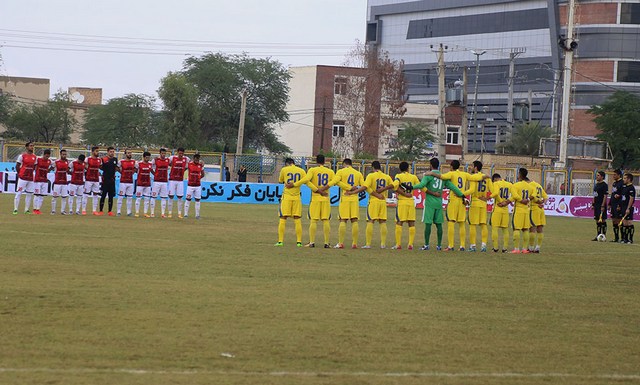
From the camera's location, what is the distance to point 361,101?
95375mm

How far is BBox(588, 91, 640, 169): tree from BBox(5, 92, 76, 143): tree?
150ft

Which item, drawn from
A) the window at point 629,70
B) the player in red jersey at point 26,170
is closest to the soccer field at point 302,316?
the player in red jersey at point 26,170

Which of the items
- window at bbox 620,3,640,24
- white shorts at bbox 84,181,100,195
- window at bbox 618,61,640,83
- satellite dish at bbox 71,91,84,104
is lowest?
white shorts at bbox 84,181,100,195

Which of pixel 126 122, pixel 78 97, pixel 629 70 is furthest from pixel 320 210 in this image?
pixel 78 97

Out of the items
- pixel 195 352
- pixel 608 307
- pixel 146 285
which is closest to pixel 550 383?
pixel 195 352

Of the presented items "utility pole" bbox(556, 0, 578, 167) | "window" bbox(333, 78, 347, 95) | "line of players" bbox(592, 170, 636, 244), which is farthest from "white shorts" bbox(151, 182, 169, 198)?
"window" bbox(333, 78, 347, 95)

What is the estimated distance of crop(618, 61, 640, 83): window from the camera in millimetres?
99062

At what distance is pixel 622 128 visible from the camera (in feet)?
249

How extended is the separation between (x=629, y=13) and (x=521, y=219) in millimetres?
78966

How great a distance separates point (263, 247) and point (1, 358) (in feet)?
45.6

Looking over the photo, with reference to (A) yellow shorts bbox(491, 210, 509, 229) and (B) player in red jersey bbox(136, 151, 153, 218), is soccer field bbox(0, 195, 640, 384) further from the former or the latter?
(B) player in red jersey bbox(136, 151, 153, 218)

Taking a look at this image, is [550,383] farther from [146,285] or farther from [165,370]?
[146,285]

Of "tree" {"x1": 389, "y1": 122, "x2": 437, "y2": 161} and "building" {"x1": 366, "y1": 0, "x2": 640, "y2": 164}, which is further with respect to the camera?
"building" {"x1": 366, "y1": 0, "x2": 640, "y2": 164}

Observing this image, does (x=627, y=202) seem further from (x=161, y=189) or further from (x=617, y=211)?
(x=161, y=189)
